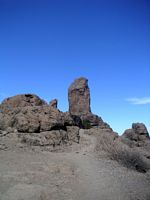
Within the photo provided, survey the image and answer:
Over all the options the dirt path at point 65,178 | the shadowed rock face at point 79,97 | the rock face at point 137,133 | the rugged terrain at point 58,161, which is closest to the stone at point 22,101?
the rugged terrain at point 58,161

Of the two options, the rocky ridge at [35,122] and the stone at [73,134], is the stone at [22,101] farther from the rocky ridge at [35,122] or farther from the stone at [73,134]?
the stone at [73,134]

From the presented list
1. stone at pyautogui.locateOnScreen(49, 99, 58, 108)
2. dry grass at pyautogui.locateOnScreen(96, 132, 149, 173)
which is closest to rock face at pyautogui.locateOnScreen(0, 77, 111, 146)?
dry grass at pyautogui.locateOnScreen(96, 132, 149, 173)

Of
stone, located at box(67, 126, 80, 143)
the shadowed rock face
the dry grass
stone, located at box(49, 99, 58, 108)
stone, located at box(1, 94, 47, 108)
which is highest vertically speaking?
the shadowed rock face

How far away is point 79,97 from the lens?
50.8 m

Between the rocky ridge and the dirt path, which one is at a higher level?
the rocky ridge

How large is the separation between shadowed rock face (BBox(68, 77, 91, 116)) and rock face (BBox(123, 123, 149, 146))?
9.87m

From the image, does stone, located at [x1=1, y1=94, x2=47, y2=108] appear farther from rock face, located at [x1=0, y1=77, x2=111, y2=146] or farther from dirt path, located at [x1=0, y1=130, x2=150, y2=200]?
dirt path, located at [x1=0, y1=130, x2=150, y2=200]

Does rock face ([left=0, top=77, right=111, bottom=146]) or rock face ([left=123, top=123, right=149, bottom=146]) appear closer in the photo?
rock face ([left=0, top=77, right=111, bottom=146])

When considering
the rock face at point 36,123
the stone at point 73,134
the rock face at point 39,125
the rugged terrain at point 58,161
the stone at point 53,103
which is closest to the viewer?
the rugged terrain at point 58,161

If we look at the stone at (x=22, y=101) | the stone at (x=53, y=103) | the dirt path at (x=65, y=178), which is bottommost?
the dirt path at (x=65, y=178)

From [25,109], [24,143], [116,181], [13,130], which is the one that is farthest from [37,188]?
[25,109]

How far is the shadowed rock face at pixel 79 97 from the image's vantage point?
5014 cm

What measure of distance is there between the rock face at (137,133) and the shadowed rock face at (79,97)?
9.87 m

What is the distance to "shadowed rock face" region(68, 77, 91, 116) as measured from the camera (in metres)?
50.1
